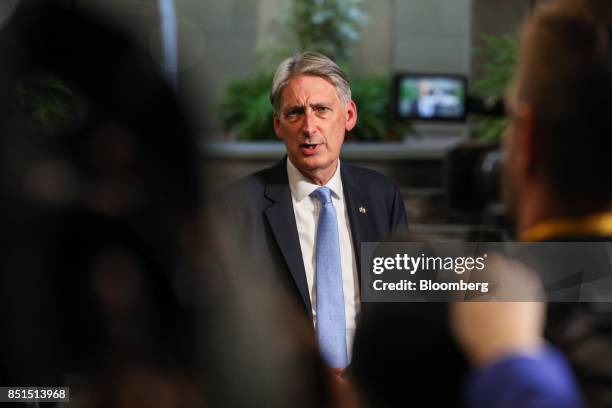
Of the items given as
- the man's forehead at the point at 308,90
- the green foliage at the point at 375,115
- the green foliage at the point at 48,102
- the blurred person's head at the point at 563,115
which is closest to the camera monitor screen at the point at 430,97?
the green foliage at the point at 375,115

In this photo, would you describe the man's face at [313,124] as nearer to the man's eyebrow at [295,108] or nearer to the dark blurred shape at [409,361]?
the man's eyebrow at [295,108]

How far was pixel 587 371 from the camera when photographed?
747mm

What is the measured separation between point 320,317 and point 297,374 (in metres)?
0.73

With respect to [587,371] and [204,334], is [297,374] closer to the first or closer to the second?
[204,334]

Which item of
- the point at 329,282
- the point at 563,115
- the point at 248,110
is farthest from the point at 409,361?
the point at 248,110

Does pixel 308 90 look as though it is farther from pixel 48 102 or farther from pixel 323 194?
pixel 48 102

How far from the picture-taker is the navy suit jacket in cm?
122

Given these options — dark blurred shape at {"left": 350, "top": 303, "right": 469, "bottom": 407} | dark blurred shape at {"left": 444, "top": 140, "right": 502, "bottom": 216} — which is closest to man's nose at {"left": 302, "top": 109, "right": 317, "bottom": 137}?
dark blurred shape at {"left": 444, "top": 140, "right": 502, "bottom": 216}

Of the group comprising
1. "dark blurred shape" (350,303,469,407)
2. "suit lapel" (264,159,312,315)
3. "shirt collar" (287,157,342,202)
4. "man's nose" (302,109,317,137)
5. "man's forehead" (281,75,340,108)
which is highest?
"man's forehead" (281,75,340,108)

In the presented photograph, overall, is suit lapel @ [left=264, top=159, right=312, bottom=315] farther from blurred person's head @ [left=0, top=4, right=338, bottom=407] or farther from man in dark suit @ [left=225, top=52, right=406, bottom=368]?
blurred person's head @ [left=0, top=4, right=338, bottom=407]

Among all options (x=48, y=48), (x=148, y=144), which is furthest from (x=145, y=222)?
(x=48, y=48)

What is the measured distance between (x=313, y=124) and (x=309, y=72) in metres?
0.09

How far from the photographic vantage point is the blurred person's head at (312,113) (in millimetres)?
1232

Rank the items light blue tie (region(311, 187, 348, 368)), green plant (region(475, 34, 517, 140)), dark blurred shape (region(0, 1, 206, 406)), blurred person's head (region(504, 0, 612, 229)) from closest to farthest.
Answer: dark blurred shape (region(0, 1, 206, 406)), blurred person's head (region(504, 0, 612, 229)), green plant (region(475, 34, 517, 140)), light blue tie (region(311, 187, 348, 368))
